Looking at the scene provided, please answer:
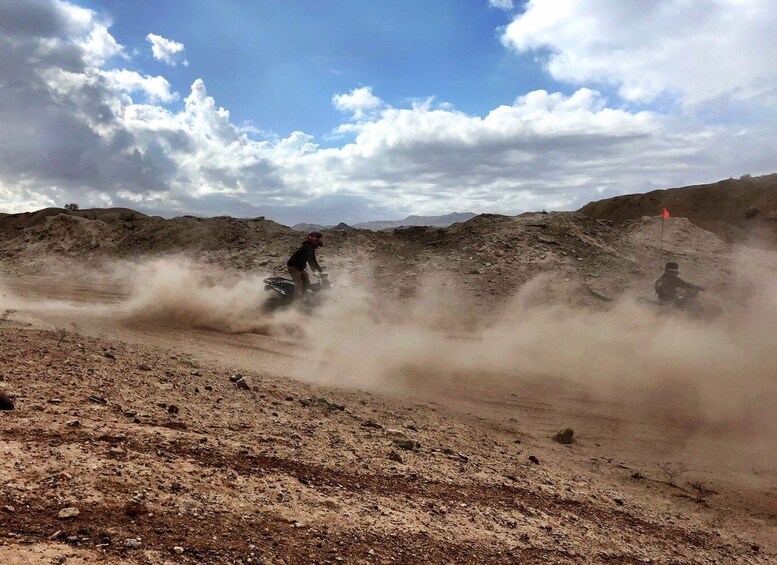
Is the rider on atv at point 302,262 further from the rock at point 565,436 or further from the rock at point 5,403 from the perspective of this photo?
the rock at point 5,403

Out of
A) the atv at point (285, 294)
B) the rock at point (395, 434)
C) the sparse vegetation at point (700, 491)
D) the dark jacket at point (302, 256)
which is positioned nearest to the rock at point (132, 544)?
the rock at point (395, 434)

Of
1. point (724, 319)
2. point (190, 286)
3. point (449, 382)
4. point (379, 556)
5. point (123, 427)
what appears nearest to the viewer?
point (379, 556)

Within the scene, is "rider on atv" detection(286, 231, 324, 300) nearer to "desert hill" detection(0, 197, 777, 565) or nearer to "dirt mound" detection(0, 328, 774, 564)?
"desert hill" detection(0, 197, 777, 565)

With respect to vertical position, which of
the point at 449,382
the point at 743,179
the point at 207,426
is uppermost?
the point at 743,179

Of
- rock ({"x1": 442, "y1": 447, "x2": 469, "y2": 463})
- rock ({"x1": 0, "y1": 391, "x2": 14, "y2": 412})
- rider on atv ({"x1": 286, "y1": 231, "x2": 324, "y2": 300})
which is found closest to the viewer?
rock ({"x1": 0, "y1": 391, "x2": 14, "y2": 412})

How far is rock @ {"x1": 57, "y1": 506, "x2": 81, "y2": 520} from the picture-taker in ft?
10.8

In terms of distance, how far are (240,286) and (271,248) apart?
→ 10473mm

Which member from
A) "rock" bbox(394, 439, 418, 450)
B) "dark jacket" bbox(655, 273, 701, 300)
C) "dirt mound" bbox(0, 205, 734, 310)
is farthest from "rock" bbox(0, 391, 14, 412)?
"dirt mound" bbox(0, 205, 734, 310)

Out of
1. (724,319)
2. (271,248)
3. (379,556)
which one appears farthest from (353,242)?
(379,556)

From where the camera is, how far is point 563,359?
38.8 feet

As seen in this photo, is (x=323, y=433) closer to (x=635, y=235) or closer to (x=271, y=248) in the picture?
(x=271, y=248)

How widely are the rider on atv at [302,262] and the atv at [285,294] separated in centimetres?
13

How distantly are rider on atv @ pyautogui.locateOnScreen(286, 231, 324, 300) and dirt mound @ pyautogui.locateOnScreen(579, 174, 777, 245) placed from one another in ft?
115

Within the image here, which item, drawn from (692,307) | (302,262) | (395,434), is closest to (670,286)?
(692,307)
